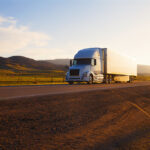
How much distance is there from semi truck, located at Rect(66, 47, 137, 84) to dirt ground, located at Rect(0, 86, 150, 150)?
53.0 feet

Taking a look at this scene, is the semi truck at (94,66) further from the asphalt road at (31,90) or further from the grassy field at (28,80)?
the asphalt road at (31,90)

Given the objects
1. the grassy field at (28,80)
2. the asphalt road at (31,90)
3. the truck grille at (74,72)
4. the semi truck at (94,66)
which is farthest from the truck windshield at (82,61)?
the asphalt road at (31,90)

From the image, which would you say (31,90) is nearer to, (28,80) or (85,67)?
(85,67)

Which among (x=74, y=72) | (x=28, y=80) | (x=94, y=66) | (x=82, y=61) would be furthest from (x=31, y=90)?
(x=28, y=80)

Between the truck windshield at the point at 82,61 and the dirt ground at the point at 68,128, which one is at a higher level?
the truck windshield at the point at 82,61

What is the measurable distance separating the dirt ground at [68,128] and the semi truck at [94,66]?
1616 centimetres

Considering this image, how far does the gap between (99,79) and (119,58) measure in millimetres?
6500

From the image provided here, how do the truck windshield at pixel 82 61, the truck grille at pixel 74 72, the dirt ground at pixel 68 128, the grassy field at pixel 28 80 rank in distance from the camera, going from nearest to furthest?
1. the dirt ground at pixel 68 128
2. the truck grille at pixel 74 72
3. the truck windshield at pixel 82 61
4. the grassy field at pixel 28 80

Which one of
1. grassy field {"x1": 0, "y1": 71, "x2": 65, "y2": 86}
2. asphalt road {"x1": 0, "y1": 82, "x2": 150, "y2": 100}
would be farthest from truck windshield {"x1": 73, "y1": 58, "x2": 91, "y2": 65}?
asphalt road {"x1": 0, "y1": 82, "x2": 150, "y2": 100}

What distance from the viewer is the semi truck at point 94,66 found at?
992 inches

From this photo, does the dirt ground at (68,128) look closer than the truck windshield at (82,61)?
Yes

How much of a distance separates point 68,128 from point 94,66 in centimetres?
2047

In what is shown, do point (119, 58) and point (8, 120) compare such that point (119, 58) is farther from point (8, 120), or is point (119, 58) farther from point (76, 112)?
point (8, 120)

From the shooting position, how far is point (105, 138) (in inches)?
203
